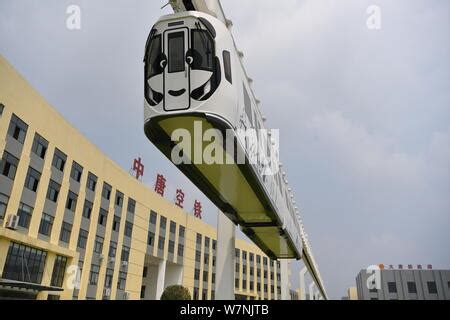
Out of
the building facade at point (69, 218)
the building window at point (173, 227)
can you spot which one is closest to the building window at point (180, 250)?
the building facade at point (69, 218)

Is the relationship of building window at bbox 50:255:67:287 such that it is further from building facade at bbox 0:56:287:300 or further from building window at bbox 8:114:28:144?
building window at bbox 8:114:28:144

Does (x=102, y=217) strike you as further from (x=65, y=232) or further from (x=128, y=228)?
(x=65, y=232)

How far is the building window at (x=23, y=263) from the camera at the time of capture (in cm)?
2683

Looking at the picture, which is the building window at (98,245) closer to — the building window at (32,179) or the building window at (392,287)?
the building window at (32,179)

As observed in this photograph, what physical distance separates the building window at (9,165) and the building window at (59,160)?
15.3 ft

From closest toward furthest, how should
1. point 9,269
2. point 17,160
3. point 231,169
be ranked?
point 231,169
point 9,269
point 17,160

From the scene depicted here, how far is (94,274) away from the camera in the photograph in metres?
38.2

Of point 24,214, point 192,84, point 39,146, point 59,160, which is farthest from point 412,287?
point 192,84

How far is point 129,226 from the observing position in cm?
4544

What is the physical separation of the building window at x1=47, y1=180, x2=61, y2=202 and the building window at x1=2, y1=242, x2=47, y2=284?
492cm
